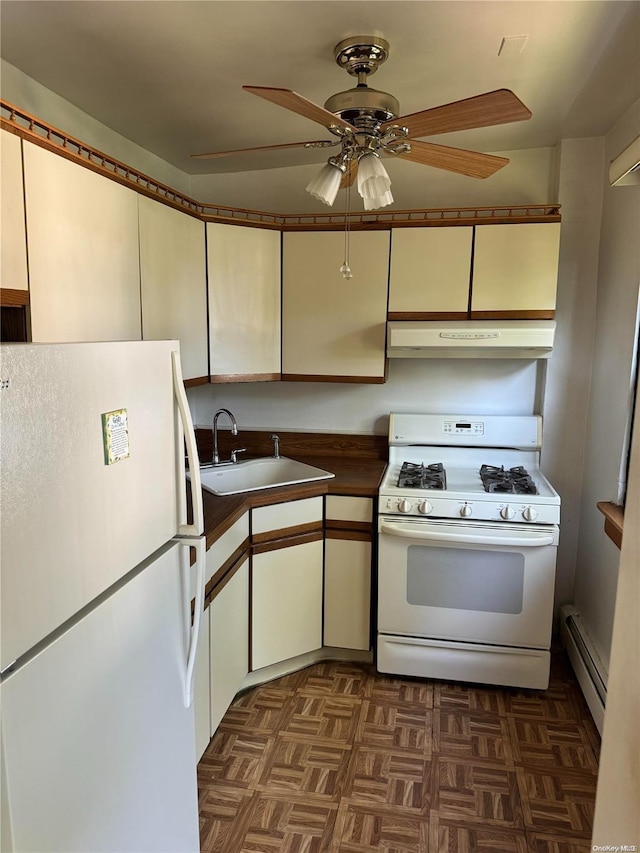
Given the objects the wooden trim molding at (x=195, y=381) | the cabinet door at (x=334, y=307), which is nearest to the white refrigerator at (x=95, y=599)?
the wooden trim molding at (x=195, y=381)

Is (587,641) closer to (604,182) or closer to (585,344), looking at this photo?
(585,344)

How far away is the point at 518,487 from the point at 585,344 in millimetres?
795

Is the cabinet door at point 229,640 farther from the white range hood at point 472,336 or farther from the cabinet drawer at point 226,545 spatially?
the white range hood at point 472,336

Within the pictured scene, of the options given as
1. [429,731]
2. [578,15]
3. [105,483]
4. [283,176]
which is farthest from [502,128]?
[429,731]

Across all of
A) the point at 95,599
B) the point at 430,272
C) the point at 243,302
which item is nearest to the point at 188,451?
the point at 95,599

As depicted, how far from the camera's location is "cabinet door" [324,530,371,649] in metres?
2.61

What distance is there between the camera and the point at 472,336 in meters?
2.54

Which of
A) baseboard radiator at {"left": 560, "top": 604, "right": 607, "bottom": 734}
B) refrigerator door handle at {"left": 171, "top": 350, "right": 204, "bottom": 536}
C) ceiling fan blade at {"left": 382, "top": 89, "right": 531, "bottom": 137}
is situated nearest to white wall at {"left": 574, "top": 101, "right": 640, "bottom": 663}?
baseboard radiator at {"left": 560, "top": 604, "right": 607, "bottom": 734}

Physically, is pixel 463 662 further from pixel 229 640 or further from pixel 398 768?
pixel 229 640

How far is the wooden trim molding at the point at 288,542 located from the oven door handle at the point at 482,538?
36 centimetres

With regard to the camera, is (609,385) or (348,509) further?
(348,509)

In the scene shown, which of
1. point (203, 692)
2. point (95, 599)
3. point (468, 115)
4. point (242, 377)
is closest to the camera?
point (95, 599)

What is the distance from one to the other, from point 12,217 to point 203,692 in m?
1.52

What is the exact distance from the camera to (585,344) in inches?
108
